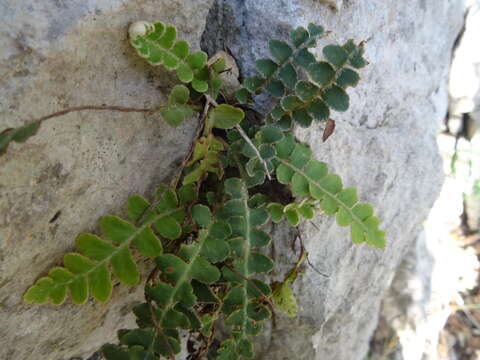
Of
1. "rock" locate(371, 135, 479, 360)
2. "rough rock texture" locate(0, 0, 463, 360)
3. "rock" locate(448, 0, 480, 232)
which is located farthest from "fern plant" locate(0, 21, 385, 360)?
"rock" locate(448, 0, 480, 232)

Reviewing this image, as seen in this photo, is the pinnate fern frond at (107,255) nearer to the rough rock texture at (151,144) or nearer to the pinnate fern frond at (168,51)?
the rough rock texture at (151,144)

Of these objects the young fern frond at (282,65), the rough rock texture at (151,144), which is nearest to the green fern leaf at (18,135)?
the rough rock texture at (151,144)

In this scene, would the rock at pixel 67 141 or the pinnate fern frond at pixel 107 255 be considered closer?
the rock at pixel 67 141

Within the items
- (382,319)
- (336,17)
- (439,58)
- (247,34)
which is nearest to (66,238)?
(247,34)

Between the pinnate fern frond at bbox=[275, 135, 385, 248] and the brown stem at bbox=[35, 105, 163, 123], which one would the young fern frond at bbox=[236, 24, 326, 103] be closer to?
the pinnate fern frond at bbox=[275, 135, 385, 248]

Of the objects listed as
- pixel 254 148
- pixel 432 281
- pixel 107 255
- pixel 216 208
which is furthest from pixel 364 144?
pixel 432 281

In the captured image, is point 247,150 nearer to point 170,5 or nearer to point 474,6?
point 170,5

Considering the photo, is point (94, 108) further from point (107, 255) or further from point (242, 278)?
point (242, 278)
